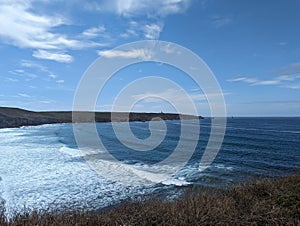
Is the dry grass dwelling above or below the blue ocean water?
above

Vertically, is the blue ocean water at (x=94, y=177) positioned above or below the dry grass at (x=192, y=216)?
below

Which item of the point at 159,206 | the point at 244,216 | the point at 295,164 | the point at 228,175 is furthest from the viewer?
the point at 295,164

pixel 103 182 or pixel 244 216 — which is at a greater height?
pixel 244 216

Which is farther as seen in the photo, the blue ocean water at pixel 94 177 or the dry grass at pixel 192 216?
the blue ocean water at pixel 94 177

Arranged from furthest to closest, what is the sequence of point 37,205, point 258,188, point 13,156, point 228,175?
point 13,156 < point 228,175 < point 37,205 < point 258,188

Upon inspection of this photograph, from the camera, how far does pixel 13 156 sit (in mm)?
28438

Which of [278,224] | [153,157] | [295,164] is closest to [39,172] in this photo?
[153,157]

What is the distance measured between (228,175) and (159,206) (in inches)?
484

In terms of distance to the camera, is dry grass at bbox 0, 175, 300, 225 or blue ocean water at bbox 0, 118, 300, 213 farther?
blue ocean water at bbox 0, 118, 300, 213

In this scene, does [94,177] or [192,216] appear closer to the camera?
[192,216]

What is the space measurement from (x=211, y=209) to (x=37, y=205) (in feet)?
29.6

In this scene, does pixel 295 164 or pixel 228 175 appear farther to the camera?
pixel 295 164

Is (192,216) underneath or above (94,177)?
above

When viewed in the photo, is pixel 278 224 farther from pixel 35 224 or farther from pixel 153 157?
pixel 153 157
